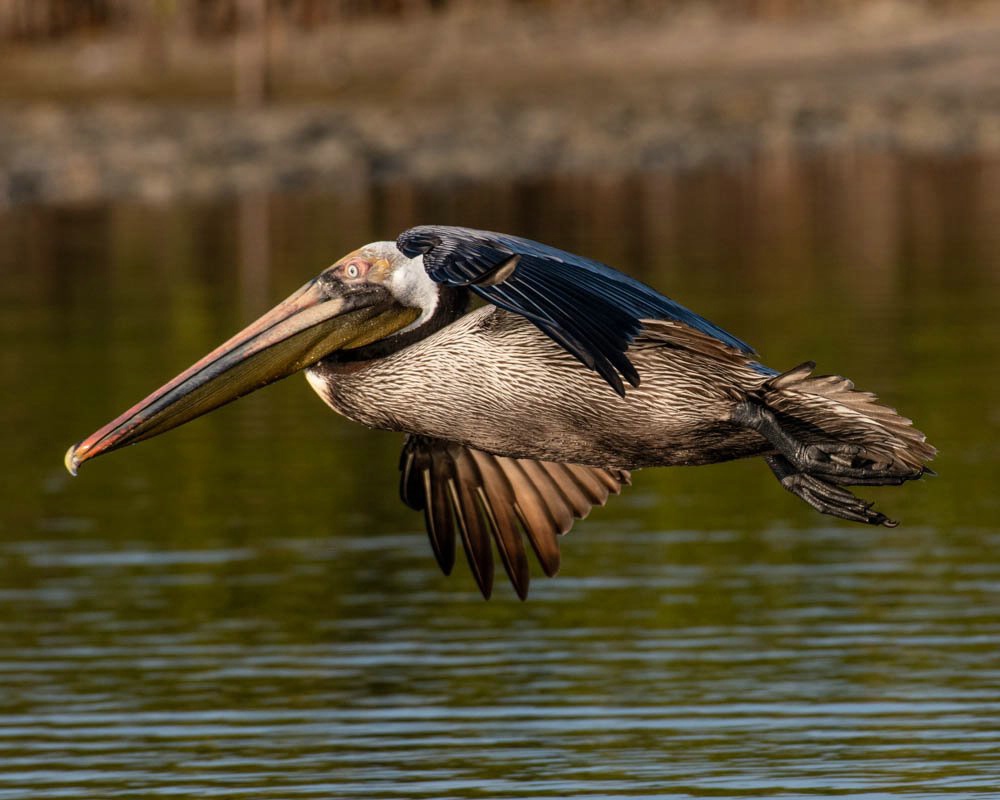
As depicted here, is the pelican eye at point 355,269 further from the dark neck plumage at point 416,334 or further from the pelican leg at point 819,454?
the pelican leg at point 819,454

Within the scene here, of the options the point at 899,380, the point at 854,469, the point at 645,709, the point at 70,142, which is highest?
the point at 854,469

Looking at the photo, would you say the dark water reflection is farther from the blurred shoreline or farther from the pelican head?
the blurred shoreline

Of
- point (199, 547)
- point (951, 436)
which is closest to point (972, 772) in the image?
point (199, 547)

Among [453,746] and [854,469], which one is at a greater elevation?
[854,469]

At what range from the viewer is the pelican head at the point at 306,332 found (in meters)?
6.96

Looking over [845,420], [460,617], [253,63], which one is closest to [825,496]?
[845,420]

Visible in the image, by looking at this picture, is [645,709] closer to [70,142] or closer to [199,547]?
[199,547]

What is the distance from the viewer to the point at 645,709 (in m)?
9.32

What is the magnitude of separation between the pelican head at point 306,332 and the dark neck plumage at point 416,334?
0.02 metres

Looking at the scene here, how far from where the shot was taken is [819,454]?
695 centimetres

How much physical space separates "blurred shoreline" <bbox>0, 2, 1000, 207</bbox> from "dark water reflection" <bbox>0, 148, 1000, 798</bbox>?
20.1 meters

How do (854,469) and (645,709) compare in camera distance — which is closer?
(854,469)

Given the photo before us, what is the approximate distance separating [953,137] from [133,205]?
1542 centimetres

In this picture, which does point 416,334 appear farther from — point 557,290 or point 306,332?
point 557,290
